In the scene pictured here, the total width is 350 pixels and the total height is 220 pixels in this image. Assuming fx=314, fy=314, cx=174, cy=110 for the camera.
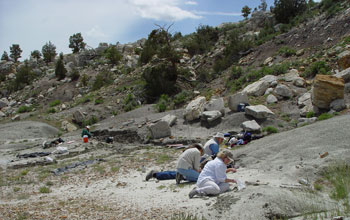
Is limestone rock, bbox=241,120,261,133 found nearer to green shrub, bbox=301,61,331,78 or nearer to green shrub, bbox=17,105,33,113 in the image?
green shrub, bbox=301,61,331,78

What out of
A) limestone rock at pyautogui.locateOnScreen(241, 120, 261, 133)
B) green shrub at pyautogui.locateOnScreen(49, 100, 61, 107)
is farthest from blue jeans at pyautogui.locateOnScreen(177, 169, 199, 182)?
green shrub at pyautogui.locateOnScreen(49, 100, 61, 107)

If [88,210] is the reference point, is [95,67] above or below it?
above

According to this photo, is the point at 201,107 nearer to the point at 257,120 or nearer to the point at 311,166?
the point at 257,120

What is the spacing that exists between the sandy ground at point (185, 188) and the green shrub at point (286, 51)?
13285 millimetres

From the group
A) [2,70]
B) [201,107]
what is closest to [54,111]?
[201,107]

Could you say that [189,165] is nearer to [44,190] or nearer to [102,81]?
[44,190]

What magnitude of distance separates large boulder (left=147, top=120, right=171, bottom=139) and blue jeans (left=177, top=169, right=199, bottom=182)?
7.92m

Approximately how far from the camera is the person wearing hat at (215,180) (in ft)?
20.0

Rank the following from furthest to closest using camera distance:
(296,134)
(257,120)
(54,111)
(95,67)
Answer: (95,67) → (54,111) → (257,120) → (296,134)

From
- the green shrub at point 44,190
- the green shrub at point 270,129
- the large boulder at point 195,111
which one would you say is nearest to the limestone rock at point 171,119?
the large boulder at point 195,111

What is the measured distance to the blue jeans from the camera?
7562 mm

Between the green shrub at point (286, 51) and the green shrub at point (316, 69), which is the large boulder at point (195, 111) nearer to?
the green shrub at point (316, 69)

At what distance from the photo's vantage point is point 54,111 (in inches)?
1123

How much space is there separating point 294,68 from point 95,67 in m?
28.4
